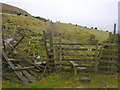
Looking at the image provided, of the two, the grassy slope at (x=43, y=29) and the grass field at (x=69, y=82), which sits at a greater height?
the grassy slope at (x=43, y=29)

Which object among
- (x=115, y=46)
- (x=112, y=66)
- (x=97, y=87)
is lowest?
(x=97, y=87)

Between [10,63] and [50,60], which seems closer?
[10,63]

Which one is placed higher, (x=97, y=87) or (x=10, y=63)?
(x=10, y=63)

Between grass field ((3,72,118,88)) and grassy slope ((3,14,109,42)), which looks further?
grassy slope ((3,14,109,42))

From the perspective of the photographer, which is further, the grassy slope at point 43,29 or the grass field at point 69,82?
the grassy slope at point 43,29

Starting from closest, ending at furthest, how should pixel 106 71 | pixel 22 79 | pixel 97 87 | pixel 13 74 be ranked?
1. pixel 97 87
2. pixel 22 79
3. pixel 13 74
4. pixel 106 71

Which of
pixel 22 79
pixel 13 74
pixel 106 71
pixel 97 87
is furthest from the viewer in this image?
pixel 106 71

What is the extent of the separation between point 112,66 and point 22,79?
5012 millimetres

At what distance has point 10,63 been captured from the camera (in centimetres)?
764

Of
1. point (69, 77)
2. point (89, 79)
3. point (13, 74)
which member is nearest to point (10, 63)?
point (13, 74)

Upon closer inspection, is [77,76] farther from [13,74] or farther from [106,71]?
[13,74]

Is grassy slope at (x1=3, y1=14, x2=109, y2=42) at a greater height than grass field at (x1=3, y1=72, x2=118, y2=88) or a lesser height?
greater

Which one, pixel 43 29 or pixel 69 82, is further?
pixel 43 29

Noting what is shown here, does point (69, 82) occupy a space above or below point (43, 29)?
below
